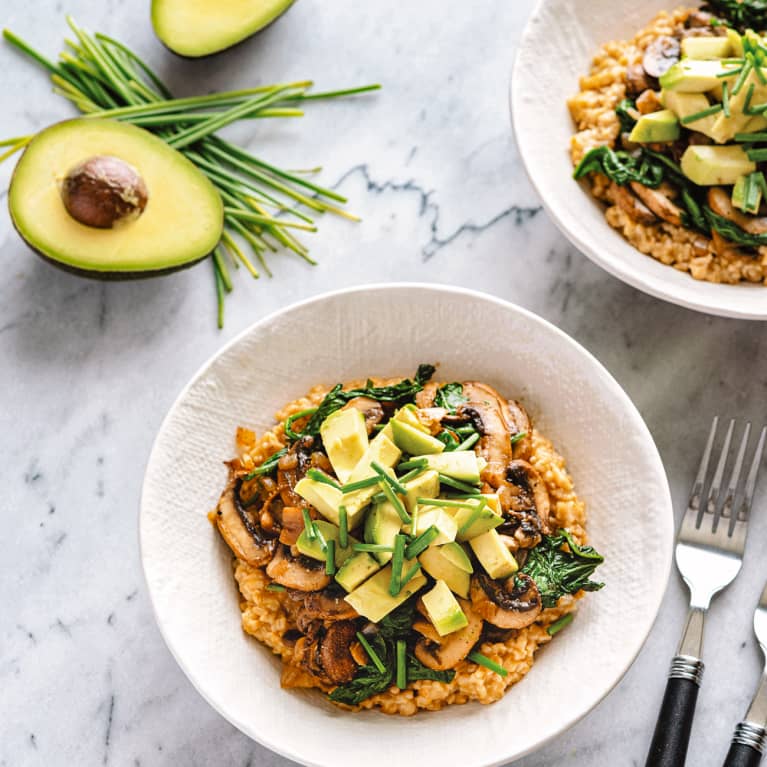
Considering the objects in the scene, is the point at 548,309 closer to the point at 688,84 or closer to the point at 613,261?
the point at 613,261

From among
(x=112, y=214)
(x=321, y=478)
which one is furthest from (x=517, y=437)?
(x=112, y=214)

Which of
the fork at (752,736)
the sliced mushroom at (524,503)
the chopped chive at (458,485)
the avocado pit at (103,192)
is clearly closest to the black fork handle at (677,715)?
the fork at (752,736)

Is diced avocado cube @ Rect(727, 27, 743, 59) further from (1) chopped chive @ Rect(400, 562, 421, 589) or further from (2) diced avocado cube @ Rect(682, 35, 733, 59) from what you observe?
(1) chopped chive @ Rect(400, 562, 421, 589)

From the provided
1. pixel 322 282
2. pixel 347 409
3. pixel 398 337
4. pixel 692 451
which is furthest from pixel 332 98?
pixel 692 451

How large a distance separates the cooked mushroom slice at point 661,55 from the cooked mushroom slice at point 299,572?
6.69 feet

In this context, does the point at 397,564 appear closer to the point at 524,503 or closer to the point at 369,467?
the point at 369,467

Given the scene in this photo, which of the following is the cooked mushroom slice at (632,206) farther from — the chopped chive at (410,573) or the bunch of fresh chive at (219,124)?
the chopped chive at (410,573)

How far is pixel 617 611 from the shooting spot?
2936 mm

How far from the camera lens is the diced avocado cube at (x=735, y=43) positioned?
3.34m

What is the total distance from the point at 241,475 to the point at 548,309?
4.28ft

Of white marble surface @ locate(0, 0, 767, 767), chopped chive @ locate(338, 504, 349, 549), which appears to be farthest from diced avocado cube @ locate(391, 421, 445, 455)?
white marble surface @ locate(0, 0, 767, 767)

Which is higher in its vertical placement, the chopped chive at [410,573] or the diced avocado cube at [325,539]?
the diced avocado cube at [325,539]

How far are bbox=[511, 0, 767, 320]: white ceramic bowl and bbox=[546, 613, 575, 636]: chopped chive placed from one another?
1.04 metres

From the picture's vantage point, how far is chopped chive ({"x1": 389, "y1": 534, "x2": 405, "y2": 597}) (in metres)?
2.66
